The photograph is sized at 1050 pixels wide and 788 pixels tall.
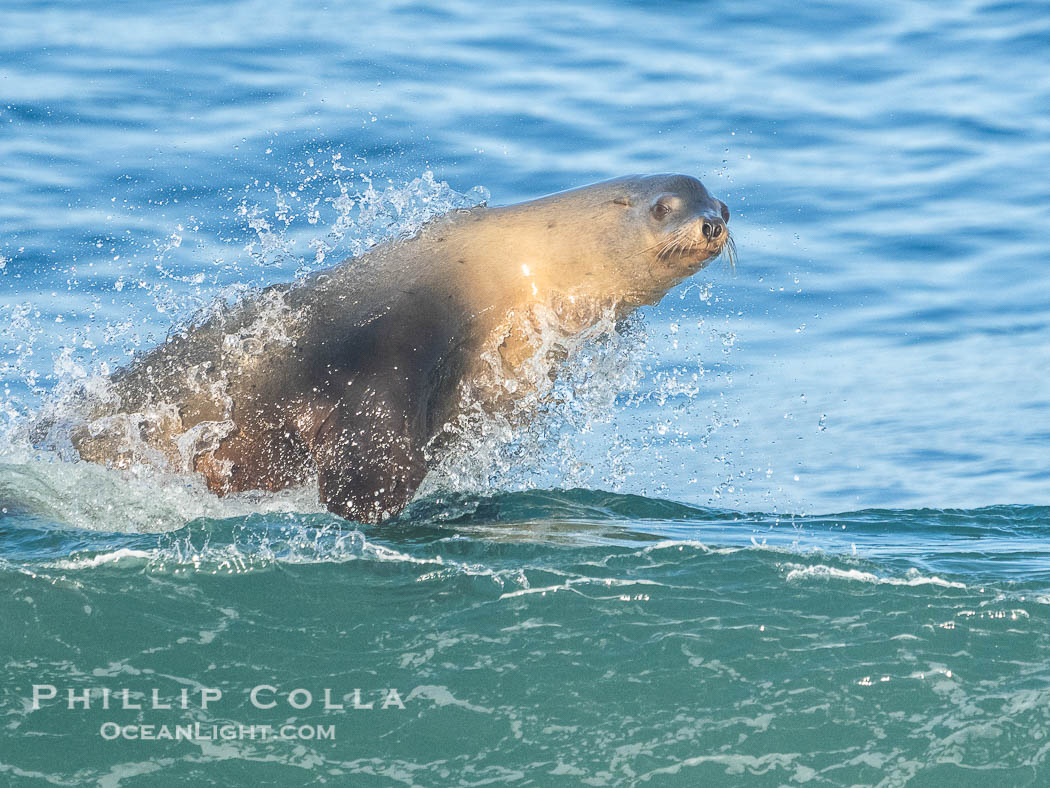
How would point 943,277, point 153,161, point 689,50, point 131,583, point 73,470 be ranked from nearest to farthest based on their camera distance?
1. point 131,583
2. point 73,470
3. point 943,277
4. point 153,161
5. point 689,50

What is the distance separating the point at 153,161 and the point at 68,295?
271cm

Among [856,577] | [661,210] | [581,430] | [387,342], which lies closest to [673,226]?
[661,210]

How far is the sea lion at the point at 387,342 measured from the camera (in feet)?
22.2

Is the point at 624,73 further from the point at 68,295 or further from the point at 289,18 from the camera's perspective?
the point at 68,295

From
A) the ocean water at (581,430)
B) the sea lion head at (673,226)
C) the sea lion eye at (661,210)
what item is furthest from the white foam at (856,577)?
the sea lion eye at (661,210)

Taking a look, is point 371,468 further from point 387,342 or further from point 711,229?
point 711,229

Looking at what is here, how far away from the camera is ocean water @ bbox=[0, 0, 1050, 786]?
5020 millimetres

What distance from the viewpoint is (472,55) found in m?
16.6

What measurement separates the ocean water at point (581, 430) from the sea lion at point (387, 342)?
0.73ft

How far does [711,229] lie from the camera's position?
23.3ft

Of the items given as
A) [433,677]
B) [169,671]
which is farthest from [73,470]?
[433,677]

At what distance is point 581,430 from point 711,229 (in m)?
1.40

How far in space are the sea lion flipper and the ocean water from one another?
0.44 feet

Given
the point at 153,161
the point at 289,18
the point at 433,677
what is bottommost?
the point at 433,677
